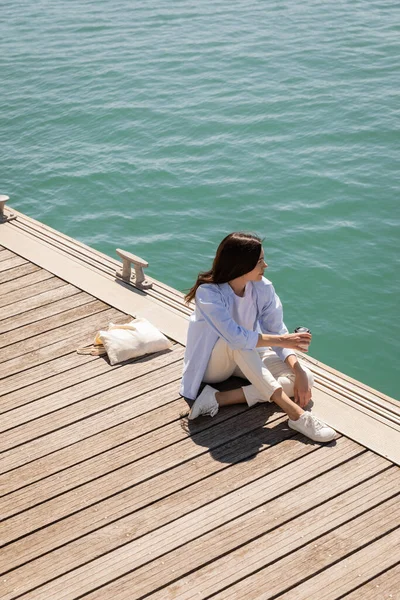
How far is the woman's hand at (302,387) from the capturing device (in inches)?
195

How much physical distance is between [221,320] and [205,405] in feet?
1.67

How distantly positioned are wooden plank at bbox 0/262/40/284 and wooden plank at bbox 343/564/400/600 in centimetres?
371

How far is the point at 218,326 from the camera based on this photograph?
4840mm


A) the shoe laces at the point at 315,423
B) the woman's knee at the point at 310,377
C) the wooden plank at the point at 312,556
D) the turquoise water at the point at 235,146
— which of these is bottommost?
Answer: the turquoise water at the point at 235,146

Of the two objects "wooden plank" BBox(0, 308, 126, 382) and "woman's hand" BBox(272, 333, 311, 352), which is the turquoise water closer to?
"wooden plank" BBox(0, 308, 126, 382)

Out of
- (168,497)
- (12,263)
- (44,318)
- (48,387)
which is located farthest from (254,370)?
(12,263)

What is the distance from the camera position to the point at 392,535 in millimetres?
4145

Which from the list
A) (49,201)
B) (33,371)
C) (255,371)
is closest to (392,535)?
(255,371)

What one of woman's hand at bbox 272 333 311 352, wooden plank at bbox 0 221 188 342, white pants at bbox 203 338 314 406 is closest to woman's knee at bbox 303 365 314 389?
white pants at bbox 203 338 314 406

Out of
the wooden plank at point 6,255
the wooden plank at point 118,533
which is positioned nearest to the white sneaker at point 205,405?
the wooden plank at point 118,533

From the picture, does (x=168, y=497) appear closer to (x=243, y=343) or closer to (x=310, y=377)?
(x=243, y=343)

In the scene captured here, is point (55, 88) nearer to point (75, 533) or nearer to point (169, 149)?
point (169, 149)

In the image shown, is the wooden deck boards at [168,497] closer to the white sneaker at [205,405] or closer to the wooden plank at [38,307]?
the white sneaker at [205,405]

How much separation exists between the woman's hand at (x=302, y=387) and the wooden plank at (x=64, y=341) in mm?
1511
